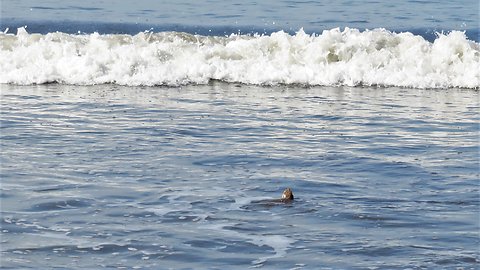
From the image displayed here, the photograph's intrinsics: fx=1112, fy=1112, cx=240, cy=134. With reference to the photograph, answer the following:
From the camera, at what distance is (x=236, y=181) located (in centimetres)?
971

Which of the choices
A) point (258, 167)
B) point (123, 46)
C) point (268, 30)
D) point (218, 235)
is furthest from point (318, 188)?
point (268, 30)

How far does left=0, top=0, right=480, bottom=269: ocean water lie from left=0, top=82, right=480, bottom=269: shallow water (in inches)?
1.0

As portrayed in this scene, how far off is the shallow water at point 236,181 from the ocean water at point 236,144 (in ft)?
0.08

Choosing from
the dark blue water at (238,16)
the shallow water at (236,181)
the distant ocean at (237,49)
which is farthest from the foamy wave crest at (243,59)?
the dark blue water at (238,16)

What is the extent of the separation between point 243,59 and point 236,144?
7.14m

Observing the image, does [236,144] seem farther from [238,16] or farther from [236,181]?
[238,16]

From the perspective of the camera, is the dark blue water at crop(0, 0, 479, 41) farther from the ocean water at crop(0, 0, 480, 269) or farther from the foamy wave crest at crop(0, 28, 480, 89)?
the foamy wave crest at crop(0, 28, 480, 89)

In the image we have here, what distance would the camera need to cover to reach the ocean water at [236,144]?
768cm

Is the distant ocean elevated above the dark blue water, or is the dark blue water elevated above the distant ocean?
the dark blue water

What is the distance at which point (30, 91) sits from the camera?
15.4 m

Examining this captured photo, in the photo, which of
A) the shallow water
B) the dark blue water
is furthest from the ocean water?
the dark blue water

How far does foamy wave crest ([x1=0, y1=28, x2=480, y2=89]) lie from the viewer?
1692 cm

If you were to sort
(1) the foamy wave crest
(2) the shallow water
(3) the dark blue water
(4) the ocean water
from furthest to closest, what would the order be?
(3) the dark blue water → (1) the foamy wave crest → (4) the ocean water → (2) the shallow water

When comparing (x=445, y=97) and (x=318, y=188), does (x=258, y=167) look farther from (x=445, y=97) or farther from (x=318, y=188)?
(x=445, y=97)
